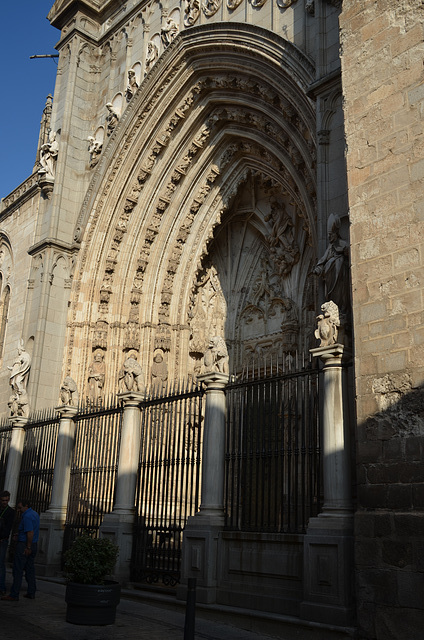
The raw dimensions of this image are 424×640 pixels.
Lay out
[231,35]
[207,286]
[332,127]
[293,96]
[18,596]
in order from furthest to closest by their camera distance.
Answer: [207,286], [231,35], [293,96], [332,127], [18,596]

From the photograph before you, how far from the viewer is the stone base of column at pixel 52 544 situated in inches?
443

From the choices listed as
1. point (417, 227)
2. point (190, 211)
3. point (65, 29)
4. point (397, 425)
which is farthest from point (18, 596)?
point (65, 29)

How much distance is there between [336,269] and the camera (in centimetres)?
784

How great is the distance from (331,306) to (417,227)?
131 cm

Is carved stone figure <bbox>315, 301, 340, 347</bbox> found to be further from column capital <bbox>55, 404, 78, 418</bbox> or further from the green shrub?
column capital <bbox>55, 404, 78, 418</bbox>

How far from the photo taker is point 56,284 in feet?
52.6

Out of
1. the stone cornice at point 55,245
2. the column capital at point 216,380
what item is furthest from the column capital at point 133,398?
the stone cornice at point 55,245

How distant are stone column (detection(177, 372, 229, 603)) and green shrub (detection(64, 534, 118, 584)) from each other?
4.00 ft

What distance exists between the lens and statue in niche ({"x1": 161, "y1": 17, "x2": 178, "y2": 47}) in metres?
15.2

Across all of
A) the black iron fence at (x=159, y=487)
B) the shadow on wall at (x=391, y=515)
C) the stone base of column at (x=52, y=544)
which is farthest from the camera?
the stone base of column at (x=52, y=544)

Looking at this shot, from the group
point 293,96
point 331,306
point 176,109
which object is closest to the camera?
A: point 331,306

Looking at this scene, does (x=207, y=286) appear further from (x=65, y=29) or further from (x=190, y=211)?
(x=65, y=29)

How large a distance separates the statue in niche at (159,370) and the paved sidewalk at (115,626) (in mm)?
7310

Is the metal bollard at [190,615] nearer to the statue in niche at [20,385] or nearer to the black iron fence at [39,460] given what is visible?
the black iron fence at [39,460]
